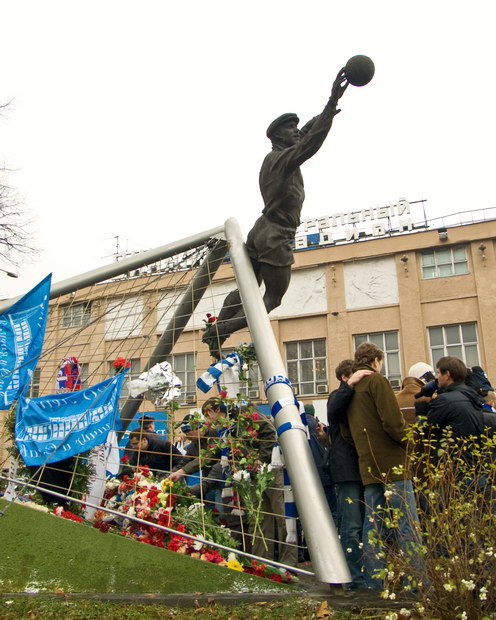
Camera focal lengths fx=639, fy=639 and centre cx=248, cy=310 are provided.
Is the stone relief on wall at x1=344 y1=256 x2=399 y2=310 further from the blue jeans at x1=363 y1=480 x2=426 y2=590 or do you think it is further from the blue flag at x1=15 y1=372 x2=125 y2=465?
the blue jeans at x1=363 y1=480 x2=426 y2=590

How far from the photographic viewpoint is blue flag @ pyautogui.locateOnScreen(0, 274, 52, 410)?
19.7 ft

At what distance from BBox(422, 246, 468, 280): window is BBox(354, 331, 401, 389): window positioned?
3046 millimetres

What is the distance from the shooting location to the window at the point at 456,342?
2653 centimetres

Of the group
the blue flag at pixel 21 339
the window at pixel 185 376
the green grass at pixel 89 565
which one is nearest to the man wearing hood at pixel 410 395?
the green grass at pixel 89 565

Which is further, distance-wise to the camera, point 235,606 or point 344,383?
point 344,383

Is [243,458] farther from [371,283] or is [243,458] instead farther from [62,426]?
[371,283]

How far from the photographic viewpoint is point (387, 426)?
4258 millimetres

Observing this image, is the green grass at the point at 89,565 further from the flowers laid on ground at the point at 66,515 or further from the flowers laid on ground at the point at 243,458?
the flowers laid on ground at the point at 243,458

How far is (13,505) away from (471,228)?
2580 cm

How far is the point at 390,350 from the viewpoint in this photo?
2775 centimetres

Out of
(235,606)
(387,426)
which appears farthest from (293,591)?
(387,426)

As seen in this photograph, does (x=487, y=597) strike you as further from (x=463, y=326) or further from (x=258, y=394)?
(x=463, y=326)

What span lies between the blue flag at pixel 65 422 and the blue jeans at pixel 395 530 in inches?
97.7

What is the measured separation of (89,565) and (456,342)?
80.4 feet
